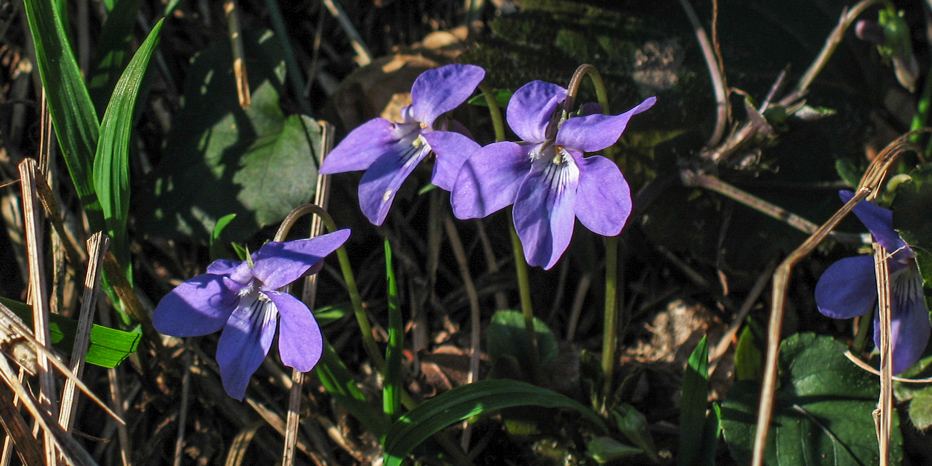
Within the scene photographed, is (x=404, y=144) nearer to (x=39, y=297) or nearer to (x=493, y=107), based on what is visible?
(x=493, y=107)

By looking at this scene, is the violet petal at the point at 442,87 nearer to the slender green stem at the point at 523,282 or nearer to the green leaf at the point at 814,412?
the slender green stem at the point at 523,282

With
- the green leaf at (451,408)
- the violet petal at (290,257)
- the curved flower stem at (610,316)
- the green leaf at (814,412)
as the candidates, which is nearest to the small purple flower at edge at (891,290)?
the green leaf at (814,412)

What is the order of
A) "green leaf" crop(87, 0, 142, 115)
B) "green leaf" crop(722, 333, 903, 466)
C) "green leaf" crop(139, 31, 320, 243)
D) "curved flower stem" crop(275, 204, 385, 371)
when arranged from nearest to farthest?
"curved flower stem" crop(275, 204, 385, 371) < "green leaf" crop(722, 333, 903, 466) < "green leaf" crop(87, 0, 142, 115) < "green leaf" crop(139, 31, 320, 243)

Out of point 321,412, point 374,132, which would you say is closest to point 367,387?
point 321,412

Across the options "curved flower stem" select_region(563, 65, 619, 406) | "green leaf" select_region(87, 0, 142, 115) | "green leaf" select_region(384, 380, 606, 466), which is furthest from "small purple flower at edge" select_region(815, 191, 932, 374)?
"green leaf" select_region(87, 0, 142, 115)

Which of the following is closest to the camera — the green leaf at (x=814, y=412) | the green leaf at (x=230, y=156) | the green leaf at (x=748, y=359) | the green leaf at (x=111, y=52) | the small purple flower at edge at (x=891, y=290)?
the small purple flower at edge at (x=891, y=290)

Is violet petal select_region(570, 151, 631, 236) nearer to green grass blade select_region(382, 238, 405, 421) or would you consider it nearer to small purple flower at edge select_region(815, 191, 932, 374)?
green grass blade select_region(382, 238, 405, 421)

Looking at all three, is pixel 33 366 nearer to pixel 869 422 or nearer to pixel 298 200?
pixel 298 200
